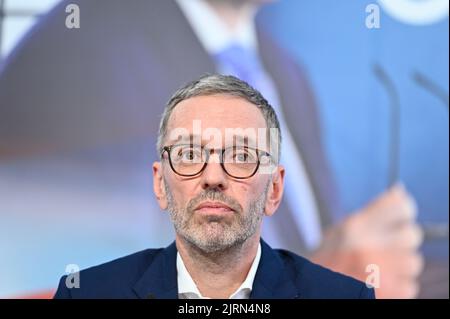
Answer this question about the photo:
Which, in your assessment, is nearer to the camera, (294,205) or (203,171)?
(203,171)

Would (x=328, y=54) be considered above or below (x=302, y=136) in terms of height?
above

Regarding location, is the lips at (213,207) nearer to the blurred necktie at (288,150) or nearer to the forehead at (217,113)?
the forehead at (217,113)

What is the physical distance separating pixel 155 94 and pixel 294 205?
0.70 m

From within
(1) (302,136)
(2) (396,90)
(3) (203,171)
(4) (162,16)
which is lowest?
(3) (203,171)

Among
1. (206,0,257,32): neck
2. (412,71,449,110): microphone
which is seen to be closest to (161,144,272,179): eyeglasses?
(206,0,257,32): neck

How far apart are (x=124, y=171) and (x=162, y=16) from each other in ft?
A: 2.08

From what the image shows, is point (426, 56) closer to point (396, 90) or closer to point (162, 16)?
point (396, 90)

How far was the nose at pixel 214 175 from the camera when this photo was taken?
132 cm

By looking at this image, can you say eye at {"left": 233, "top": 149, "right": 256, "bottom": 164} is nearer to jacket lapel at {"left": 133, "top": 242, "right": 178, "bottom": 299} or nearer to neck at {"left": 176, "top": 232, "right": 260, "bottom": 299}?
neck at {"left": 176, "top": 232, "right": 260, "bottom": 299}

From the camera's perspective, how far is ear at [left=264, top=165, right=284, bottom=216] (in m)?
1.48

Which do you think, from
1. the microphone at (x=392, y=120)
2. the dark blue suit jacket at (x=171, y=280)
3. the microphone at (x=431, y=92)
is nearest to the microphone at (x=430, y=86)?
the microphone at (x=431, y=92)

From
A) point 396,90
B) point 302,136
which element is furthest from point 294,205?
point 396,90

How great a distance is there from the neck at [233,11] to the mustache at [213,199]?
1.33m

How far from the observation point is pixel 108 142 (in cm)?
250
